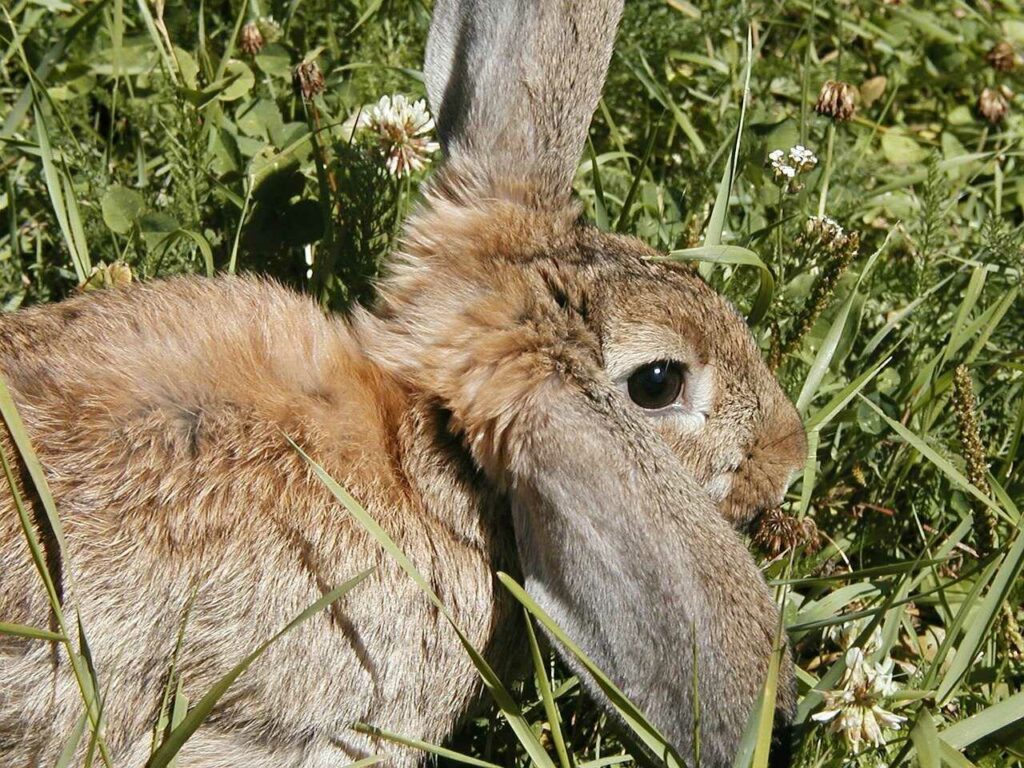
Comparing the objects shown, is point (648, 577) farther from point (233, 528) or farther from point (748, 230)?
point (748, 230)

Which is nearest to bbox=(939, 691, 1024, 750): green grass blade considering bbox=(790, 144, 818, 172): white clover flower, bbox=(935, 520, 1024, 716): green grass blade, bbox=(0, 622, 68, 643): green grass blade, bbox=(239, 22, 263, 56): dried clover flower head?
bbox=(935, 520, 1024, 716): green grass blade

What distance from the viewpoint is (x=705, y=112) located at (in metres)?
5.31

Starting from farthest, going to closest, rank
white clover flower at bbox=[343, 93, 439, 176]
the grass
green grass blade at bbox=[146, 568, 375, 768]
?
white clover flower at bbox=[343, 93, 439, 176], the grass, green grass blade at bbox=[146, 568, 375, 768]

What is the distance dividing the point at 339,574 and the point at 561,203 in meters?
1.14

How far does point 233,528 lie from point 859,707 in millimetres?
1338

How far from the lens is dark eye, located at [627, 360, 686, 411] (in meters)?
3.34

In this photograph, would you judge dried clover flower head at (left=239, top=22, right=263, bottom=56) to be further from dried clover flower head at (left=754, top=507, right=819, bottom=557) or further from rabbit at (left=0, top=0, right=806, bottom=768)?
dried clover flower head at (left=754, top=507, right=819, bottom=557)

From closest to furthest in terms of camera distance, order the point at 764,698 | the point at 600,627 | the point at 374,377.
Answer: the point at 764,698 < the point at 600,627 < the point at 374,377

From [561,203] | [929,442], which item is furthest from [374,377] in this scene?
[929,442]

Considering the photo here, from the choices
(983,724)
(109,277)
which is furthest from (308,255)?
(983,724)

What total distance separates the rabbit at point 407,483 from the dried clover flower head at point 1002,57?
2.43 metres

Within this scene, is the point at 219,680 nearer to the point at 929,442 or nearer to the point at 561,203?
the point at 561,203

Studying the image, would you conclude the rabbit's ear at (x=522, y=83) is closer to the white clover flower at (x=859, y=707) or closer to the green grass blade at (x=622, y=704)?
the green grass blade at (x=622, y=704)

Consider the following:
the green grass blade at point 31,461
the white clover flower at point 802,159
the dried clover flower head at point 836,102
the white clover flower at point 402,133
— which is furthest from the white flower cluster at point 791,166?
the green grass blade at point 31,461
